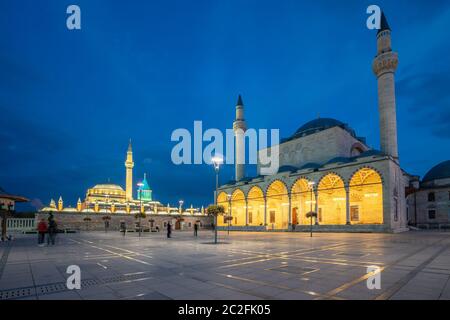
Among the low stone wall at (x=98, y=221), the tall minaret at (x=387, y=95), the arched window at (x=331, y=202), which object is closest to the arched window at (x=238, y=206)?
the low stone wall at (x=98, y=221)

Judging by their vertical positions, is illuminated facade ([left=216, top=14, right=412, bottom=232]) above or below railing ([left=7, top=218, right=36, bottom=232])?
above

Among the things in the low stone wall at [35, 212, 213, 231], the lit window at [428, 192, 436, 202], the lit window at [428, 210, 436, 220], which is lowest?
the low stone wall at [35, 212, 213, 231]

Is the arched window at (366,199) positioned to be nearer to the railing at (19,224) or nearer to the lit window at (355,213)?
the lit window at (355,213)

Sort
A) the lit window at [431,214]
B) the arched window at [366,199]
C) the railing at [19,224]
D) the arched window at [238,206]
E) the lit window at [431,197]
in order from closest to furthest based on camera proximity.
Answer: the railing at [19,224] < the arched window at [366,199] < the lit window at [431,214] < the lit window at [431,197] < the arched window at [238,206]

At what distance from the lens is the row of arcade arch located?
42.5 m

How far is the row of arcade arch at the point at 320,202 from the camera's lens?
140 ft

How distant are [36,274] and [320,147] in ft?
167

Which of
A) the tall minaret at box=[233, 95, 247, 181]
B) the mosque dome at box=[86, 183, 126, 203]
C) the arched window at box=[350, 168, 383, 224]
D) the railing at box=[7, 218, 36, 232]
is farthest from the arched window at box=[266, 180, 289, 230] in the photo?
the mosque dome at box=[86, 183, 126, 203]

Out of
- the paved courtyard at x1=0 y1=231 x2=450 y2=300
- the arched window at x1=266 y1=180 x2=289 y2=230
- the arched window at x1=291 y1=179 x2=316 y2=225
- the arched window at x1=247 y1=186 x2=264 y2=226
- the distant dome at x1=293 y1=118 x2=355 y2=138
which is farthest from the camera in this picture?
the distant dome at x1=293 y1=118 x2=355 y2=138

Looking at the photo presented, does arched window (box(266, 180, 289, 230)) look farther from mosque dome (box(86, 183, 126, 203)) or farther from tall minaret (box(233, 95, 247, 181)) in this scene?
mosque dome (box(86, 183, 126, 203))

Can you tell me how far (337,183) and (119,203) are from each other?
6185 cm

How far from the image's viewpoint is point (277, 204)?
56.6 m
